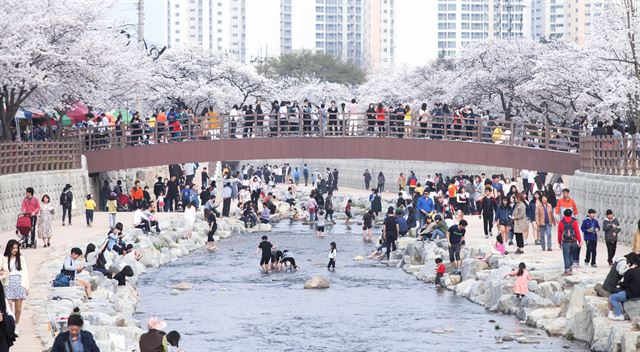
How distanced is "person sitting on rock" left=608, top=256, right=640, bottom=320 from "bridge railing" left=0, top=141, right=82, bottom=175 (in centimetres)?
2283

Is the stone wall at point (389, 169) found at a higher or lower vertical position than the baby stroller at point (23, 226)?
higher

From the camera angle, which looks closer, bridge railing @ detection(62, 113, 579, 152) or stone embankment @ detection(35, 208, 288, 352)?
stone embankment @ detection(35, 208, 288, 352)

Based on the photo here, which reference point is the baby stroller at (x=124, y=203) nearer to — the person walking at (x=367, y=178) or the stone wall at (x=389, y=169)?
the stone wall at (x=389, y=169)

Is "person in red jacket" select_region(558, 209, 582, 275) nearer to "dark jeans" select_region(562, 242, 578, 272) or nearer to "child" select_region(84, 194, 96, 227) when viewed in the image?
"dark jeans" select_region(562, 242, 578, 272)

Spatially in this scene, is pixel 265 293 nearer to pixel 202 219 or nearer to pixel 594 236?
pixel 594 236

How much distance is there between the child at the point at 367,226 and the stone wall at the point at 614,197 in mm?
8709

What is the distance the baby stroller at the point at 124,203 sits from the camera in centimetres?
5202

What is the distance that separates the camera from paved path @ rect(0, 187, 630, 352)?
2288 centimetres

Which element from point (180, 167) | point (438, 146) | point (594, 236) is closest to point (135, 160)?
point (438, 146)

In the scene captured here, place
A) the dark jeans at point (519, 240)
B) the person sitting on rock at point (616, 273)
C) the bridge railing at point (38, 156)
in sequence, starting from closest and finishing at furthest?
the person sitting on rock at point (616, 273) → the dark jeans at point (519, 240) → the bridge railing at point (38, 156)

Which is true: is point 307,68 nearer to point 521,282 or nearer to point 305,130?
point 305,130

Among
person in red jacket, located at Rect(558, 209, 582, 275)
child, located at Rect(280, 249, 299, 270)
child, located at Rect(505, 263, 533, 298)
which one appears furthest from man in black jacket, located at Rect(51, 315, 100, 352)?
child, located at Rect(280, 249, 299, 270)

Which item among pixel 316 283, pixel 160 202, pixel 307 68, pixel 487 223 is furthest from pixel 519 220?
pixel 307 68

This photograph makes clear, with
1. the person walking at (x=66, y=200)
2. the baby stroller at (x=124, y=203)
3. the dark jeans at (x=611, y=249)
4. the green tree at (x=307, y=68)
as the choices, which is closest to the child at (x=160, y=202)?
the baby stroller at (x=124, y=203)
